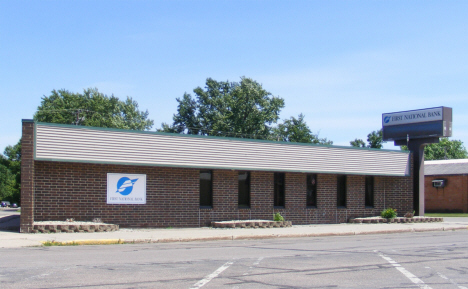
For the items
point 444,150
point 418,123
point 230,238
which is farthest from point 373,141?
point 230,238

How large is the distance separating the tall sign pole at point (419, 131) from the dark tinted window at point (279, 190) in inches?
359

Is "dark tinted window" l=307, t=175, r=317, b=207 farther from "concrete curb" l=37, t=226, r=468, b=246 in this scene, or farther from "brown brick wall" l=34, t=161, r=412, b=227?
"concrete curb" l=37, t=226, r=468, b=246

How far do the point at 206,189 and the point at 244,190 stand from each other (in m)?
2.00

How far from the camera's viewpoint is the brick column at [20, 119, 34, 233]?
2047 centimetres

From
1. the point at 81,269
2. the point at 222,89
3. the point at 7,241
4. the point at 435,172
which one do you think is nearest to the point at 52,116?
the point at 222,89

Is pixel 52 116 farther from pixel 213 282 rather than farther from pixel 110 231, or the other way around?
pixel 213 282

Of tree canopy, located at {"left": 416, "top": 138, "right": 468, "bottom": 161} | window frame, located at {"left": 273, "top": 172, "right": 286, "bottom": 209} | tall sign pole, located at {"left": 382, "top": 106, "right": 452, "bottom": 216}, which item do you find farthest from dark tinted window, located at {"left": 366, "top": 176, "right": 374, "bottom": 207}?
tree canopy, located at {"left": 416, "top": 138, "right": 468, "bottom": 161}

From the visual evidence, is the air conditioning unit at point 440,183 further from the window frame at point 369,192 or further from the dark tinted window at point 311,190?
the dark tinted window at point 311,190

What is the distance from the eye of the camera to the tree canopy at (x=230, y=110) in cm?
6688

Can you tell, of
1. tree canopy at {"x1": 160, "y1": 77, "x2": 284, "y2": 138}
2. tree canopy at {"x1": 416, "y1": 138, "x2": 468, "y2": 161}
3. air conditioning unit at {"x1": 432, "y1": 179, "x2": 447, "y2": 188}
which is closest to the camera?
air conditioning unit at {"x1": 432, "y1": 179, "x2": 447, "y2": 188}

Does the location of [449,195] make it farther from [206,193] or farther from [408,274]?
[408,274]

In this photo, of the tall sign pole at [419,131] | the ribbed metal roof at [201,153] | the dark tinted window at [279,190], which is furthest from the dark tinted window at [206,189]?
the tall sign pole at [419,131]

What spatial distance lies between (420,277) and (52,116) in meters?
64.8

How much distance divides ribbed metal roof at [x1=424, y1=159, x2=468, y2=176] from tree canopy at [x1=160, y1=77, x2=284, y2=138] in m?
20.0
